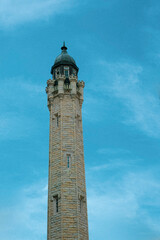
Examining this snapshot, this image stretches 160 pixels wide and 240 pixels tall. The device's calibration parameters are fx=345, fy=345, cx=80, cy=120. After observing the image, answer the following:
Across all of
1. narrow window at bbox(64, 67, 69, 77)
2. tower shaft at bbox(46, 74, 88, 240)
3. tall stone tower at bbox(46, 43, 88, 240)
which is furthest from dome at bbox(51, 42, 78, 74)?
tower shaft at bbox(46, 74, 88, 240)

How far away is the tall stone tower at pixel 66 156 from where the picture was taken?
4488 centimetres

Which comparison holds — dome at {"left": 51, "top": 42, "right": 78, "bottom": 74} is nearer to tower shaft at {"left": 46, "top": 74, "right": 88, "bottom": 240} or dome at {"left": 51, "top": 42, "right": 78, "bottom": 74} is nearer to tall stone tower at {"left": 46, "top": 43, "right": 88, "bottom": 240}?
tall stone tower at {"left": 46, "top": 43, "right": 88, "bottom": 240}

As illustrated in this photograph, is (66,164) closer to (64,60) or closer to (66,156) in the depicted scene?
(66,156)

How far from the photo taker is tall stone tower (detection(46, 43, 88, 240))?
44.9 m

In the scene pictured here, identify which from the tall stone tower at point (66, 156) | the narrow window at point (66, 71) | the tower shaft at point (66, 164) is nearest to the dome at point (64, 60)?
the tall stone tower at point (66, 156)

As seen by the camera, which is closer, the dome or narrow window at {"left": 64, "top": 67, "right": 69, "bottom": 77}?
narrow window at {"left": 64, "top": 67, "right": 69, "bottom": 77}

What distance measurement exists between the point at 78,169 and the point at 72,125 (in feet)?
23.4

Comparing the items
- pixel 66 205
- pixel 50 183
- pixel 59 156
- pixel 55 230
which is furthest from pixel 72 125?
pixel 55 230

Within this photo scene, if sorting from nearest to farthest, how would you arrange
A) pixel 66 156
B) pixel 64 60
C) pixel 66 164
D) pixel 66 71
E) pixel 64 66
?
pixel 66 164, pixel 66 156, pixel 66 71, pixel 64 66, pixel 64 60

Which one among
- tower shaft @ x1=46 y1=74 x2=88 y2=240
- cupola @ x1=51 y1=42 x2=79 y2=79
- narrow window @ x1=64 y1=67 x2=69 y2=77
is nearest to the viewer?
tower shaft @ x1=46 y1=74 x2=88 y2=240

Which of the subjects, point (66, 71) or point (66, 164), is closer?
point (66, 164)

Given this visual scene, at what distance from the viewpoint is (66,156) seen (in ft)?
164

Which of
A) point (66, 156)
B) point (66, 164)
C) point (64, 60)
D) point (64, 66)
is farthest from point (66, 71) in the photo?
point (66, 164)

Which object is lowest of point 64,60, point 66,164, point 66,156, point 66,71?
point 66,164
